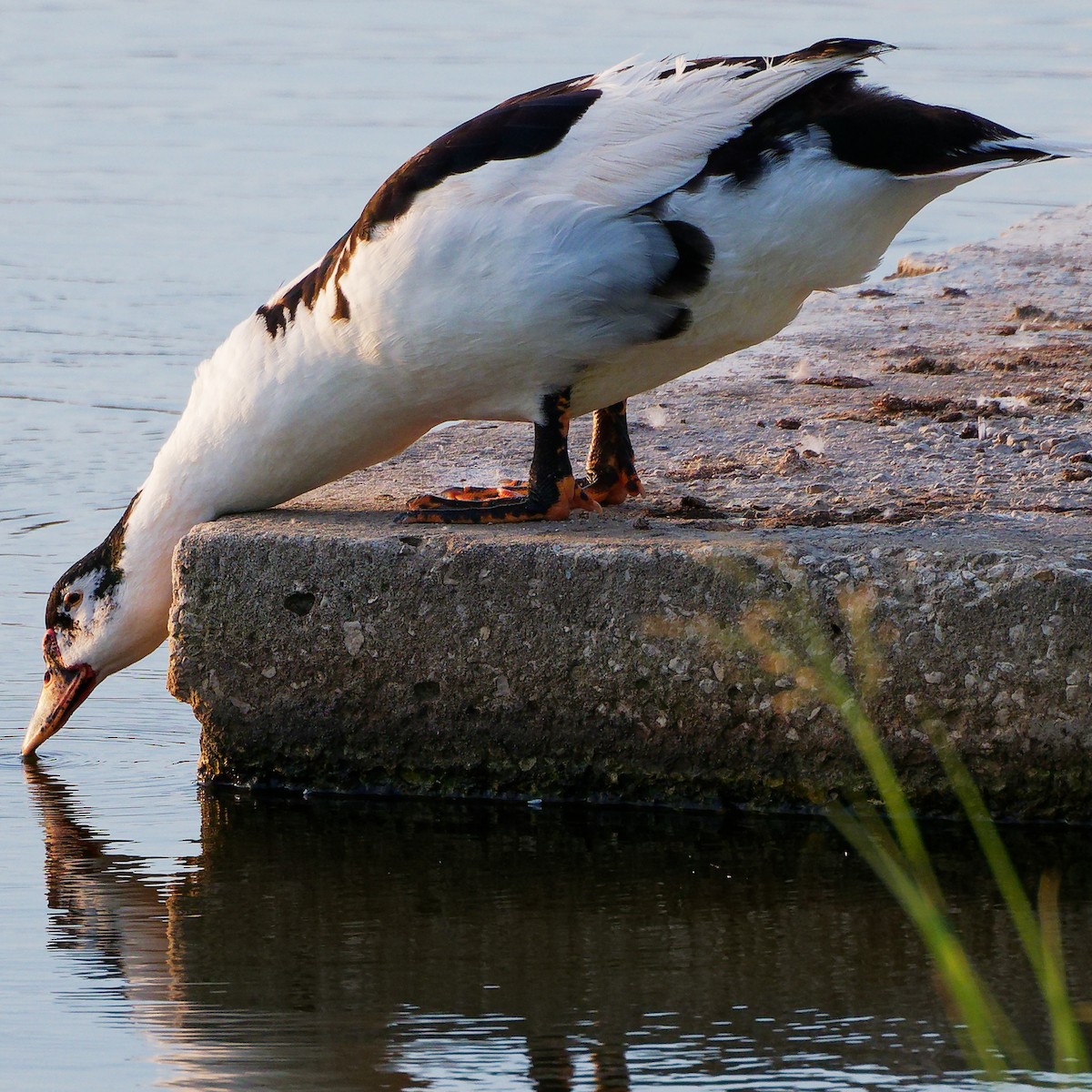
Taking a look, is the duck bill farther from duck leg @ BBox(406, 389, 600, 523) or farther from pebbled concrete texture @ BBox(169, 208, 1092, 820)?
duck leg @ BBox(406, 389, 600, 523)

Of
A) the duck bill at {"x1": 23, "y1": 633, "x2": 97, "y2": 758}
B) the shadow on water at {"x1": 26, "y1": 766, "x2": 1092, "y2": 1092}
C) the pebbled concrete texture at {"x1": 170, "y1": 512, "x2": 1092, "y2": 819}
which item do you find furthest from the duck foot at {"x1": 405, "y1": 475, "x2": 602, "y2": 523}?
the duck bill at {"x1": 23, "y1": 633, "x2": 97, "y2": 758}

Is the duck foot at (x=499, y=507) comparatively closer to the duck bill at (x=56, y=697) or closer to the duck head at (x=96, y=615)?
the duck head at (x=96, y=615)

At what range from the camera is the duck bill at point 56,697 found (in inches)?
200

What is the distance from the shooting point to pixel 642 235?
15.0ft

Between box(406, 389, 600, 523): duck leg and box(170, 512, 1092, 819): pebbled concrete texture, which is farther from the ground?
box(406, 389, 600, 523): duck leg

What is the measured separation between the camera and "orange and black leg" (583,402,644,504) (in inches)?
209

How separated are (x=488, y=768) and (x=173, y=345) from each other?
16.9 feet

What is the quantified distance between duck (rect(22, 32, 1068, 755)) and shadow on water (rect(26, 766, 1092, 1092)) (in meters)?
0.85

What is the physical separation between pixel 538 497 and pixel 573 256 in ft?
2.09

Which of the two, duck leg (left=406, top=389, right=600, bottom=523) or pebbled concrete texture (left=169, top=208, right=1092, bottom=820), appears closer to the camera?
pebbled concrete texture (left=169, top=208, right=1092, bottom=820)

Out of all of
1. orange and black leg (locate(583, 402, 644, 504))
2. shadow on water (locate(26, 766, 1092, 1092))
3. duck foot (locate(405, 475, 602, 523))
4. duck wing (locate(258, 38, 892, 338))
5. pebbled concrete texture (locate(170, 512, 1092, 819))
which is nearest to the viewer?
shadow on water (locate(26, 766, 1092, 1092))

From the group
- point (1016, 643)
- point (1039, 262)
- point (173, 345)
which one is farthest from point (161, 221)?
point (1016, 643)

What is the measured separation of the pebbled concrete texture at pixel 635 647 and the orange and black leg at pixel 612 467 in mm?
210

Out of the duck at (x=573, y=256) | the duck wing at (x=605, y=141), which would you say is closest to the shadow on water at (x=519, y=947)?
the duck at (x=573, y=256)
